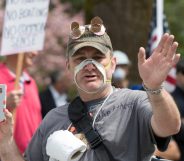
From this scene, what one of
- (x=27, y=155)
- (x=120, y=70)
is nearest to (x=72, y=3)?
(x=120, y=70)

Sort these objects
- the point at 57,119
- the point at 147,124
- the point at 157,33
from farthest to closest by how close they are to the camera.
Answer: the point at 157,33
the point at 57,119
the point at 147,124

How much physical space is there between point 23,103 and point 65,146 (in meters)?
2.89

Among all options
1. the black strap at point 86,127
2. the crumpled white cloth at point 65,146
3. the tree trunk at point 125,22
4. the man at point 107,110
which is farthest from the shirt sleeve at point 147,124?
the tree trunk at point 125,22

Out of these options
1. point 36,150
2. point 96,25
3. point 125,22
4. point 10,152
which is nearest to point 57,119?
point 36,150

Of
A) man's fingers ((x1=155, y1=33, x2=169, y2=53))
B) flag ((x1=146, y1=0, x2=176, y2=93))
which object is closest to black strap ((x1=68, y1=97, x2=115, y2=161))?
man's fingers ((x1=155, y1=33, x2=169, y2=53))

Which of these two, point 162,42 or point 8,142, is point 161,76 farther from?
point 8,142

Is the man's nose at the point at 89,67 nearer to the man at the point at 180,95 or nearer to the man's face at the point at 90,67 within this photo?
the man's face at the point at 90,67

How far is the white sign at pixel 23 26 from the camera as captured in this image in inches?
278

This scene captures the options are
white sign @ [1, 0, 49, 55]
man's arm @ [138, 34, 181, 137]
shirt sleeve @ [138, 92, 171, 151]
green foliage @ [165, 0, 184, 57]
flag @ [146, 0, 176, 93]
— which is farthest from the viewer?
green foliage @ [165, 0, 184, 57]

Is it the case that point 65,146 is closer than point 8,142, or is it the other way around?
point 65,146

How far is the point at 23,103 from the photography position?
717cm

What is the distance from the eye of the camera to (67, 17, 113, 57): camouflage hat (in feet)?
14.7

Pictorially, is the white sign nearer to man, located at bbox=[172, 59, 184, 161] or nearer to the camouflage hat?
man, located at bbox=[172, 59, 184, 161]

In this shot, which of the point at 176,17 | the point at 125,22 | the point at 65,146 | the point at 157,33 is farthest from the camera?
the point at 176,17
